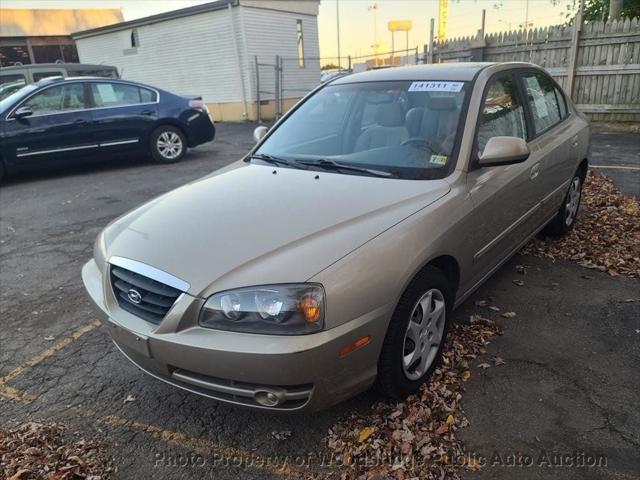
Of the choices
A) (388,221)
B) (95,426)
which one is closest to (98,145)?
(95,426)

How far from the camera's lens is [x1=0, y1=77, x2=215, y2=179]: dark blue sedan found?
807cm

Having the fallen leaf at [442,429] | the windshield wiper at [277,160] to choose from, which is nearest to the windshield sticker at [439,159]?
the windshield wiper at [277,160]

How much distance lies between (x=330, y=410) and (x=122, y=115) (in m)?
7.84

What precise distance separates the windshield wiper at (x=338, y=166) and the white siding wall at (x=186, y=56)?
49.1 ft

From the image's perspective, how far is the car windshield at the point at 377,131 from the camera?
303cm

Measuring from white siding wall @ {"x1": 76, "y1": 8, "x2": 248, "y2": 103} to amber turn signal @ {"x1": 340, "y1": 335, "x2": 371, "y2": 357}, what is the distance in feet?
53.6

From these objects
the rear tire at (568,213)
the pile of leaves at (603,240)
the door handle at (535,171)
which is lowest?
the pile of leaves at (603,240)

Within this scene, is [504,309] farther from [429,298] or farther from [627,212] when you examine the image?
[627,212]

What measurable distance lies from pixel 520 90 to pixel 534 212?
37.9 inches

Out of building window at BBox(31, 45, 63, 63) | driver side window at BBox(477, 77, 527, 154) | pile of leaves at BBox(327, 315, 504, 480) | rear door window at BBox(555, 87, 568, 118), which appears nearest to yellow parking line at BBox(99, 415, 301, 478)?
pile of leaves at BBox(327, 315, 504, 480)

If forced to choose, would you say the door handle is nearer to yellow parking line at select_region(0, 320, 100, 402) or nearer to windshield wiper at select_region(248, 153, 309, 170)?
windshield wiper at select_region(248, 153, 309, 170)

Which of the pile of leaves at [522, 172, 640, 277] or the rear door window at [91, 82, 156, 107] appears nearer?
the pile of leaves at [522, 172, 640, 277]

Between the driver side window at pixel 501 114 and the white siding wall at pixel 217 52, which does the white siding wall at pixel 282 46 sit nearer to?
the white siding wall at pixel 217 52

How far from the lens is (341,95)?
3779 millimetres
